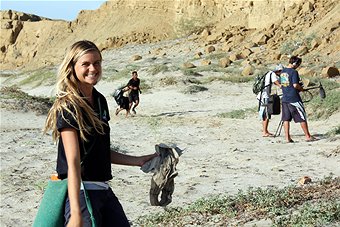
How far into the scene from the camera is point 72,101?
135 inches

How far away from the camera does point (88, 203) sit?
134 inches

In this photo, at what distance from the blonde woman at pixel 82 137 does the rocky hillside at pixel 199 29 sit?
789 inches

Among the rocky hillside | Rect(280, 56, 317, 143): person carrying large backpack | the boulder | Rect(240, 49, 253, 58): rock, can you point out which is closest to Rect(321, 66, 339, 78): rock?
the rocky hillside

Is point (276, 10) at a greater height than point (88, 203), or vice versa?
point (276, 10)

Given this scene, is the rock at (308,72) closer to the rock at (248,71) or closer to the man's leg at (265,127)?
the rock at (248,71)

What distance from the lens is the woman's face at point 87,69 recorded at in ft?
11.6

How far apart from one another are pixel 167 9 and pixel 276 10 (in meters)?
14.8

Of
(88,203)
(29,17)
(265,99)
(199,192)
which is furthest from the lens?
(29,17)

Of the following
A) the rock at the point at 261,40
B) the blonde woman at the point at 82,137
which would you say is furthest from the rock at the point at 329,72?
the blonde woman at the point at 82,137

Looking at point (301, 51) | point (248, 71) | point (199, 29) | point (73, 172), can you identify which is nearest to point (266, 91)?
point (73, 172)

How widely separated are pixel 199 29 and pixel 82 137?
3758 cm

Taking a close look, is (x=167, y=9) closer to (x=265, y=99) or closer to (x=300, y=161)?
(x=265, y=99)

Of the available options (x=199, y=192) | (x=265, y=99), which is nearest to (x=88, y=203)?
(x=199, y=192)

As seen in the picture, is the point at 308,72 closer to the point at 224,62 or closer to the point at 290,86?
the point at 224,62
